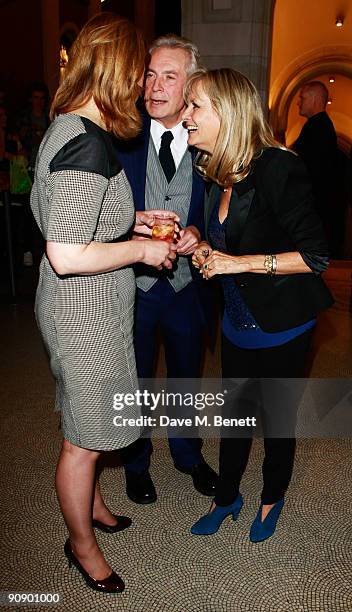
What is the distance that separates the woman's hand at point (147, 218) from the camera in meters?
1.88

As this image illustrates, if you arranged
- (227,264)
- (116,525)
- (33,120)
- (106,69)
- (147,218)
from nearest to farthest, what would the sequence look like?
(106,69) → (227,264) → (147,218) → (116,525) → (33,120)

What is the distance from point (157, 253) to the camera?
5.18 ft

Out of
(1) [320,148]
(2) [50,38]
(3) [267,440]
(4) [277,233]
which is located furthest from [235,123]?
(2) [50,38]

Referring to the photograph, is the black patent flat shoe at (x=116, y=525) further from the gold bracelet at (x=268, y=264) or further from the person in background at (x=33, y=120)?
the person in background at (x=33, y=120)

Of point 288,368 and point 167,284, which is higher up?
point 167,284

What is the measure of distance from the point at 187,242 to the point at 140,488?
42.8 inches

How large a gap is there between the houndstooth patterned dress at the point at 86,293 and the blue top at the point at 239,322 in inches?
15.6

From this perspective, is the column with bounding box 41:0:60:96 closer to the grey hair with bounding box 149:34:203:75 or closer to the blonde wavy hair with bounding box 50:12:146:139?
the grey hair with bounding box 149:34:203:75

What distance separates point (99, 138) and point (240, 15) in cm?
417

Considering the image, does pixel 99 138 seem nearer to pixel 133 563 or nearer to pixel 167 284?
pixel 167 284

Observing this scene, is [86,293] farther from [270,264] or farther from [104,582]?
[104,582]

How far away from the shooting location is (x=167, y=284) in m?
2.16

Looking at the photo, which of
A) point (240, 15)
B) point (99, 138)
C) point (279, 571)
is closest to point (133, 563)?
point (279, 571)

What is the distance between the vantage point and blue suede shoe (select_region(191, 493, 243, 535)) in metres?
2.04
